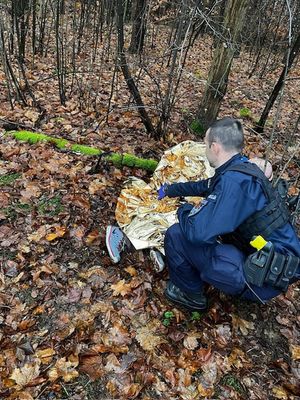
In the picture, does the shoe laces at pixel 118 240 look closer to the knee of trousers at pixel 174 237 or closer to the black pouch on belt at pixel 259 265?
the knee of trousers at pixel 174 237

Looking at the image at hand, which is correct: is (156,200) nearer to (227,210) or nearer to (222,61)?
(227,210)

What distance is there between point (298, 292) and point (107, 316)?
2045 millimetres

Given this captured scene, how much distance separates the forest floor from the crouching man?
38 centimetres

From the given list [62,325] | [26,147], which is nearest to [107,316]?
[62,325]

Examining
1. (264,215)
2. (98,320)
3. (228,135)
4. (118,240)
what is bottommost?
(98,320)

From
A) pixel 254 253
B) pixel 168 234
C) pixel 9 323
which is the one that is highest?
pixel 254 253

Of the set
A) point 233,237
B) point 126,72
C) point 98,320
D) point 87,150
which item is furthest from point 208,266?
point 126,72

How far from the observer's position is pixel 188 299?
323 centimetres

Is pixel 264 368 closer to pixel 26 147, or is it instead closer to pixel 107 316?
pixel 107 316

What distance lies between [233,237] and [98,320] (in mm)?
1380

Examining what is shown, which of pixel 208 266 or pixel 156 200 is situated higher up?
pixel 208 266

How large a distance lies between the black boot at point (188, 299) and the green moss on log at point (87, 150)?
2119 mm

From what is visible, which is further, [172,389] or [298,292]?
[298,292]

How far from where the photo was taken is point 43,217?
3.88 meters
